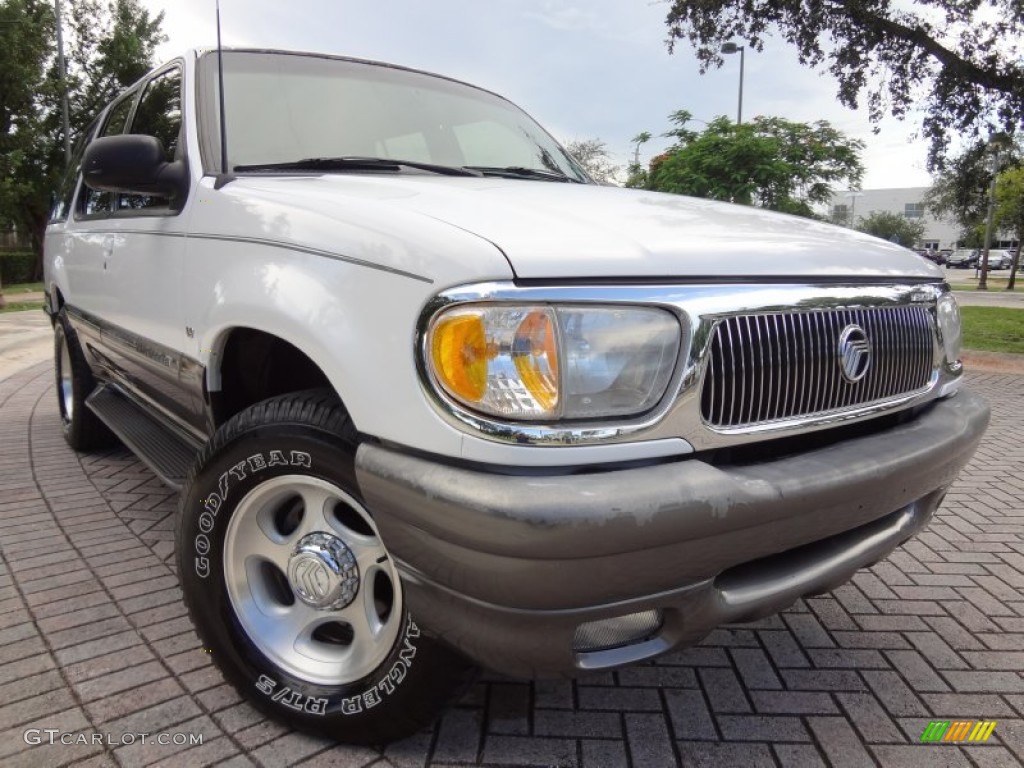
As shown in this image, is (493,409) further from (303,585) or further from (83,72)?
(83,72)

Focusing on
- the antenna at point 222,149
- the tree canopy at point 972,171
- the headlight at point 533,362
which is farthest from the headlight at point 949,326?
the tree canopy at point 972,171

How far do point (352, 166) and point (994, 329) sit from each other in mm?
13135

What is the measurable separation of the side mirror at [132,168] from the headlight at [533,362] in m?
1.43

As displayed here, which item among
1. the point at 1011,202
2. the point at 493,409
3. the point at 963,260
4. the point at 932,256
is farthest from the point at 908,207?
the point at 493,409

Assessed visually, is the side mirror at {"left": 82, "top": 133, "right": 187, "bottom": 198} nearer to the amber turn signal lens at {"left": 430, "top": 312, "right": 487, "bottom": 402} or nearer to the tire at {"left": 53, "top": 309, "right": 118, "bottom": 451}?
the amber turn signal lens at {"left": 430, "top": 312, "right": 487, "bottom": 402}

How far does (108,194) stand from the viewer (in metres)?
3.36

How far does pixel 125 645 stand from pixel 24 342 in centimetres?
929

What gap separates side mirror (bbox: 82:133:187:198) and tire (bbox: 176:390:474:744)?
0.96 m

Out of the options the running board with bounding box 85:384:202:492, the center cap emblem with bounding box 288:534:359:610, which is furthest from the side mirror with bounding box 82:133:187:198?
the center cap emblem with bounding box 288:534:359:610

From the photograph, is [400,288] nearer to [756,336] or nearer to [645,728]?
[756,336]

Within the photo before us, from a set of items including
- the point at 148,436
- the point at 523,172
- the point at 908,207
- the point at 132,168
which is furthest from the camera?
the point at 908,207

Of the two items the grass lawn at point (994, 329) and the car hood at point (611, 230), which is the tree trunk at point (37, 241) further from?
the car hood at point (611, 230)

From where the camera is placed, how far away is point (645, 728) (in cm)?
195

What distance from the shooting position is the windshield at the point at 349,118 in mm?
2488
